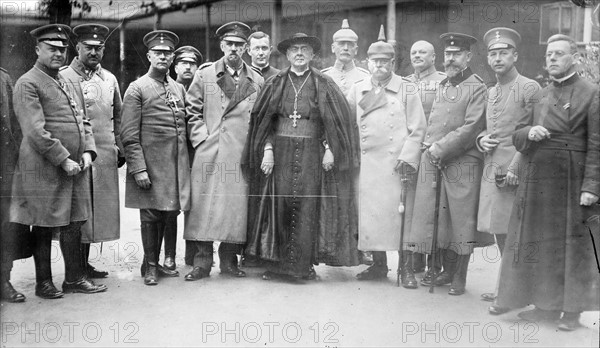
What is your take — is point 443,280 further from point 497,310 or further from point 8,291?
→ point 8,291

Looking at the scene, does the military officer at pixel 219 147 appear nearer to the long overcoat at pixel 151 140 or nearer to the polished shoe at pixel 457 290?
the long overcoat at pixel 151 140

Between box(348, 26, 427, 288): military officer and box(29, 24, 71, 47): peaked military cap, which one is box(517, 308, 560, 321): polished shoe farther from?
box(29, 24, 71, 47): peaked military cap

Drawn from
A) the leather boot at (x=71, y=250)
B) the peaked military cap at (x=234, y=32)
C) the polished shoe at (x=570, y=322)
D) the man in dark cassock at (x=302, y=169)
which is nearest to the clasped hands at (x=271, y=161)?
the man in dark cassock at (x=302, y=169)

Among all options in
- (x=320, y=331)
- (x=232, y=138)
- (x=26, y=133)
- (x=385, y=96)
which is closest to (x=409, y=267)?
(x=320, y=331)

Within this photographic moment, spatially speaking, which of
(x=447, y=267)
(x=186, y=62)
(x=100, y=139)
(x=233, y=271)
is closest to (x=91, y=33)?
(x=100, y=139)

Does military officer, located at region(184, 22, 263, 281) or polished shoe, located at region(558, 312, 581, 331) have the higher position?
military officer, located at region(184, 22, 263, 281)

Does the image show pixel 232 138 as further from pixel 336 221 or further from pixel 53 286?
pixel 53 286

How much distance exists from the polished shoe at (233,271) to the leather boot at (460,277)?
5.01ft

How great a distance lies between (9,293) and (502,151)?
3.32 metres

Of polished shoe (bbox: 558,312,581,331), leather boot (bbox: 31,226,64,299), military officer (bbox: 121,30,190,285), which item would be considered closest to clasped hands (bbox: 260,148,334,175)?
military officer (bbox: 121,30,190,285)

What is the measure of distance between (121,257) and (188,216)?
76 centimetres

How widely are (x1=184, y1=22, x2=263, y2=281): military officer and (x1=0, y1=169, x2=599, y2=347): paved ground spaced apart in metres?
0.39

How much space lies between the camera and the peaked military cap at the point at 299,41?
164 inches

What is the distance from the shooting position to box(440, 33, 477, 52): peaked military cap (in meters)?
4.02
